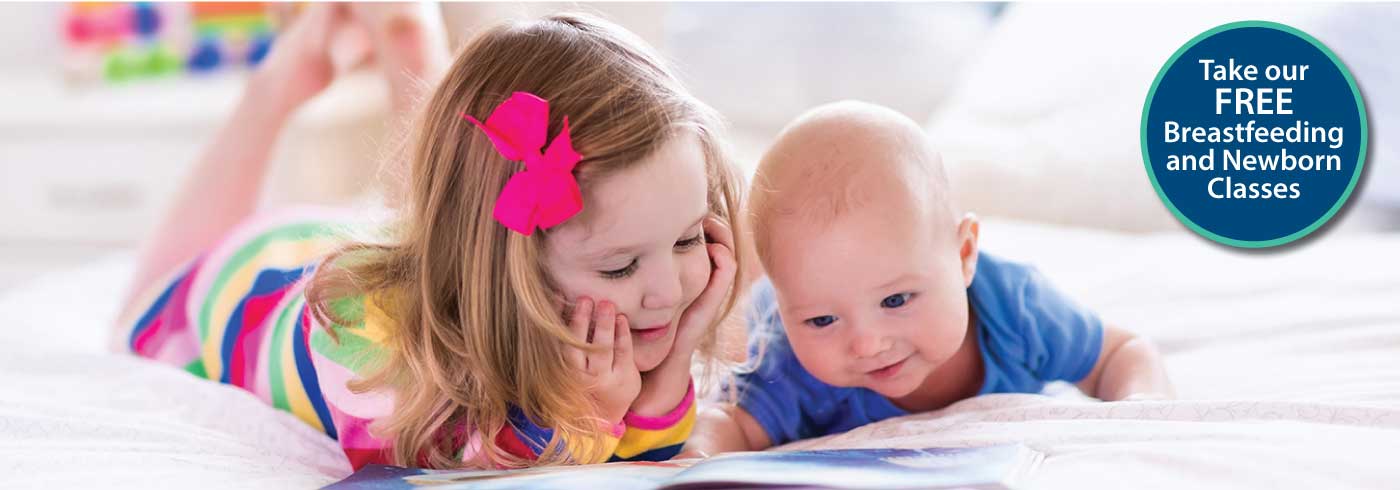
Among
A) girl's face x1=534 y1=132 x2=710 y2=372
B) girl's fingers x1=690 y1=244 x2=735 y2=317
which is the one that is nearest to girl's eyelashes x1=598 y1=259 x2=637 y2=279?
girl's face x1=534 y1=132 x2=710 y2=372

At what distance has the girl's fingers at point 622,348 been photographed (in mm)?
947

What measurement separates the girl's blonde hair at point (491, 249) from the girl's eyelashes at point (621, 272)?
43 mm

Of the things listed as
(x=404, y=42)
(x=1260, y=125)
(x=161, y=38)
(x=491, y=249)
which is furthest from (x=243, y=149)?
(x=161, y=38)

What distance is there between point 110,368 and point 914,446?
0.76 meters

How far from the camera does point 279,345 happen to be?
4.09ft

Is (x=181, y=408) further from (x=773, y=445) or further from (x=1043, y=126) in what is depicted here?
(x=1043, y=126)

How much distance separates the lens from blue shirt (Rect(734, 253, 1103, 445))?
114cm

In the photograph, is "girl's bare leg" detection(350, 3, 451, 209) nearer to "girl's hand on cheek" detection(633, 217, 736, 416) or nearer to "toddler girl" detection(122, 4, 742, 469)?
"toddler girl" detection(122, 4, 742, 469)

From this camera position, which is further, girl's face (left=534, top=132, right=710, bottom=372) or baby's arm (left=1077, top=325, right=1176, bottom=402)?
baby's arm (left=1077, top=325, right=1176, bottom=402)

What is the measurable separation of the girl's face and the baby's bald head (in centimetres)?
8

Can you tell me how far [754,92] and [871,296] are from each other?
107 cm

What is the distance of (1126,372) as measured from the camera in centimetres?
114

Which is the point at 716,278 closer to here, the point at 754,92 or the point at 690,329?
the point at 690,329

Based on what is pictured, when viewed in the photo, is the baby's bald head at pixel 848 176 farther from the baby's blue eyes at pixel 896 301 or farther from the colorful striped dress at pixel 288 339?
the colorful striped dress at pixel 288 339
